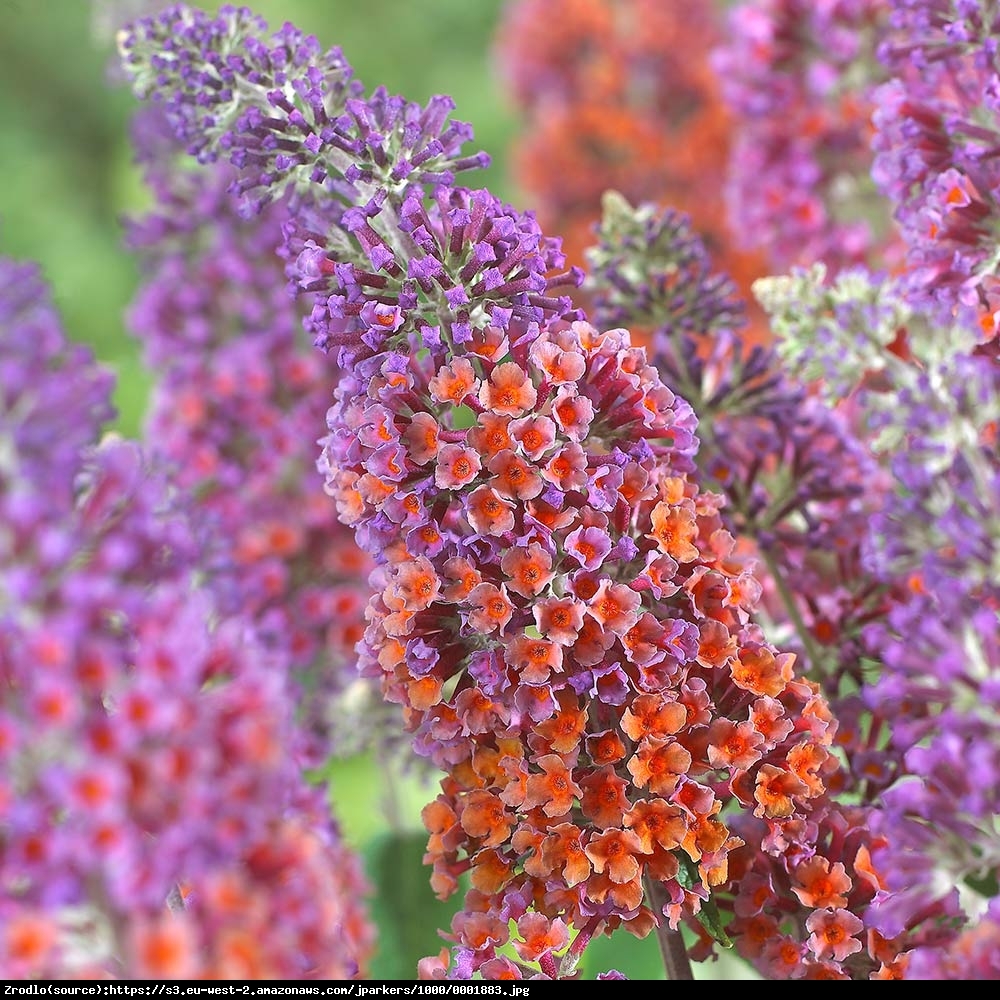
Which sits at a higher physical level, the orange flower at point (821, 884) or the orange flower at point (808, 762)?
the orange flower at point (808, 762)

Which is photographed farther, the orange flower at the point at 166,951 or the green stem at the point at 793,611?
the green stem at the point at 793,611

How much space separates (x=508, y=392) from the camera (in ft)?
2.68

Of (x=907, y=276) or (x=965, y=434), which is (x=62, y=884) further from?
(x=907, y=276)

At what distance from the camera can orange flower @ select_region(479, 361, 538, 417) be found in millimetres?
810

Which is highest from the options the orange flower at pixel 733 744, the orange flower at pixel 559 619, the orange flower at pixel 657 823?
the orange flower at pixel 559 619

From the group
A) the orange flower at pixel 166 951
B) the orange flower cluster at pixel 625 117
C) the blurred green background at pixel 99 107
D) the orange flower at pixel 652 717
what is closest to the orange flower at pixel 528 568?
the orange flower at pixel 652 717

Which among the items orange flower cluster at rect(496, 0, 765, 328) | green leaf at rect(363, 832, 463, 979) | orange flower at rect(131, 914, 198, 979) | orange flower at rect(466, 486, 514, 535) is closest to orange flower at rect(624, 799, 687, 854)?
orange flower at rect(466, 486, 514, 535)

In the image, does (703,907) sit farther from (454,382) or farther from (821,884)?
(454,382)

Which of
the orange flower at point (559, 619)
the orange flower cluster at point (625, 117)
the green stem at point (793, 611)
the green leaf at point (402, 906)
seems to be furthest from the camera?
the orange flower cluster at point (625, 117)

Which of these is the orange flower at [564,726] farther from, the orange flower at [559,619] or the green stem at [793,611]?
the green stem at [793,611]

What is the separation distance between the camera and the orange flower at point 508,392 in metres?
0.81

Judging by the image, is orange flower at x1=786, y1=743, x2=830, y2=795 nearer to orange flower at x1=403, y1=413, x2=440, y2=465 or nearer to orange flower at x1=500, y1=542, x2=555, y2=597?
orange flower at x1=500, y1=542, x2=555, y2=597
